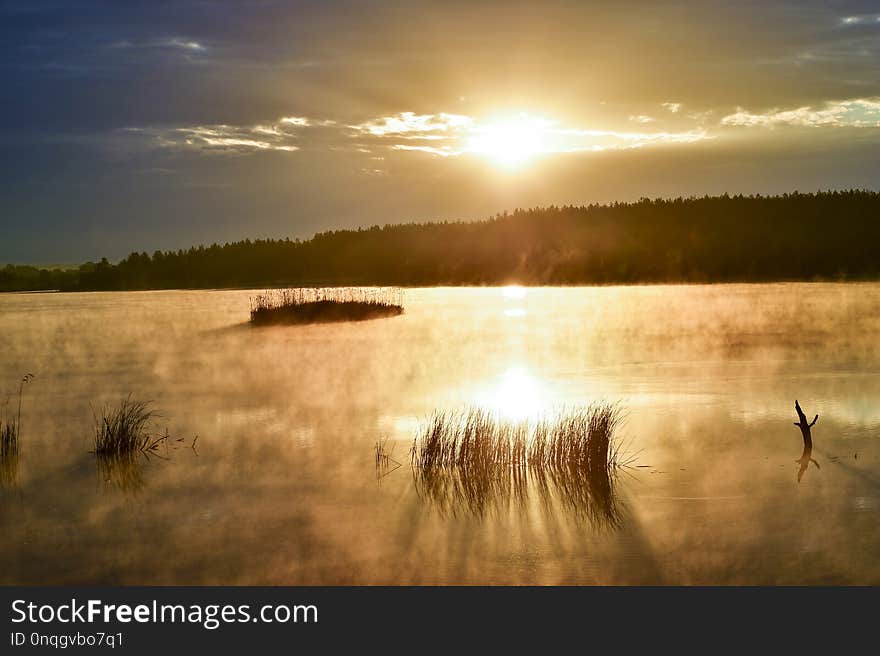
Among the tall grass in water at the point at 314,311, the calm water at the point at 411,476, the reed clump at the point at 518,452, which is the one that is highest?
the tall grass in water at the point at 314,311

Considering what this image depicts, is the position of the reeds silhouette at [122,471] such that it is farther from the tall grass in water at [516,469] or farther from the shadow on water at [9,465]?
the tall grass in water at [516,469]

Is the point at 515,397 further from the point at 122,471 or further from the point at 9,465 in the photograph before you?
the point at 9,465

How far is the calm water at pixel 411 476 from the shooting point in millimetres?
11750

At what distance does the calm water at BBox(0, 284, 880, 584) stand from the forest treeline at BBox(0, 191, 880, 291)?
83.4 metres

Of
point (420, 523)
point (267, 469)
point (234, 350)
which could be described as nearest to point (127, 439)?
point (267, 469)

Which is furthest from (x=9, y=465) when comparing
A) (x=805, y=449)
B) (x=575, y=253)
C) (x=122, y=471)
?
(x=575, y=253)

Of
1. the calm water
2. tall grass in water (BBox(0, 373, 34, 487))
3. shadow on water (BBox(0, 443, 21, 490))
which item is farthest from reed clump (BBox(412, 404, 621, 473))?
tall grass in water (BBox(0, 373, 34, 487))

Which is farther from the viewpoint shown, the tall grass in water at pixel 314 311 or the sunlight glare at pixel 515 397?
the tall grass in water at pixel 314 311

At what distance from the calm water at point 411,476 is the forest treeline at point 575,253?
83.4 metres

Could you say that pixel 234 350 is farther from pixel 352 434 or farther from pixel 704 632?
pixel 704 632

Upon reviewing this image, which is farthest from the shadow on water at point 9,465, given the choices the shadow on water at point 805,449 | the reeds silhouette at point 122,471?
the shadow on water at point 805,449

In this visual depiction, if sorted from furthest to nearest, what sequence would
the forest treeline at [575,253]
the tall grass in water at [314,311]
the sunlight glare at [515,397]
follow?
the forest treeline at [575,253]
the tall grass in water at [314,311]
the sunlight glare at [515,397]

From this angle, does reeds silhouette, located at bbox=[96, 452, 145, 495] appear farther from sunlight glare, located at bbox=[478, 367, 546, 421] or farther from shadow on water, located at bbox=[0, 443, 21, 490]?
sunlight glare, located at bbox=[478, 367, 546, 421]

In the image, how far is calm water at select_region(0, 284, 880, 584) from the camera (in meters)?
11.8
